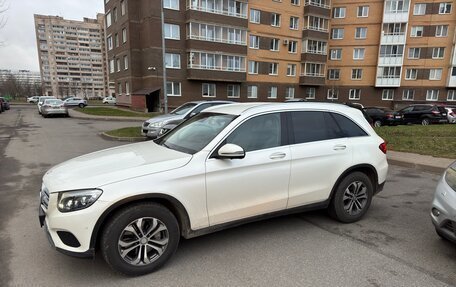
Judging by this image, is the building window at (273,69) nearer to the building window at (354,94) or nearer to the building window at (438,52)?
the building window at (354,94)

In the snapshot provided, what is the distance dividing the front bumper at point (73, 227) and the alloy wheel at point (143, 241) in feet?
1.00

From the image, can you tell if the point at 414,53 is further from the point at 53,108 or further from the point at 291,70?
the point at 53,108

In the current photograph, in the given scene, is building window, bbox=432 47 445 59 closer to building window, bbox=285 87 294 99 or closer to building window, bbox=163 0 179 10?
building window, bbox=285 87 294 99

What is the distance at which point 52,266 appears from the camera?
313 centimetres

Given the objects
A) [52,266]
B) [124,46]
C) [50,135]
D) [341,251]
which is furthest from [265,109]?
[124,46]

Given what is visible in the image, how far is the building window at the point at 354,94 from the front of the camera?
41.8 m

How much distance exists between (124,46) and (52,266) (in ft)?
109

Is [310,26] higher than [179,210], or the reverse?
[310,26]

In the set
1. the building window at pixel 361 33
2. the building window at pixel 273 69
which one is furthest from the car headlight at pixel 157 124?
the building window at pixel 361 33

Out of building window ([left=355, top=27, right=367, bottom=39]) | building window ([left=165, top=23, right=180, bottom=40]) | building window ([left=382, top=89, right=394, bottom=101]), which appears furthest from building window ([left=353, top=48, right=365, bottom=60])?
building window ([left=165, top=23, right=180, bottom=40])

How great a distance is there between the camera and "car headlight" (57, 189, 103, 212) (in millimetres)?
2709

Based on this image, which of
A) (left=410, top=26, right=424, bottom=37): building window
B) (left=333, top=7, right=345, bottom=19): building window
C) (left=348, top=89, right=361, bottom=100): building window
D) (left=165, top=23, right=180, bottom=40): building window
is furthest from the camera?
(left=348, top=89, right=361, bottom=100): building window

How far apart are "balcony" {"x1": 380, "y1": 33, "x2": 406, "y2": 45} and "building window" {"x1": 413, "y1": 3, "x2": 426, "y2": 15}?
3.50 meters

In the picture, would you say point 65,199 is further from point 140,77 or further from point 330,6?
point 330,6
